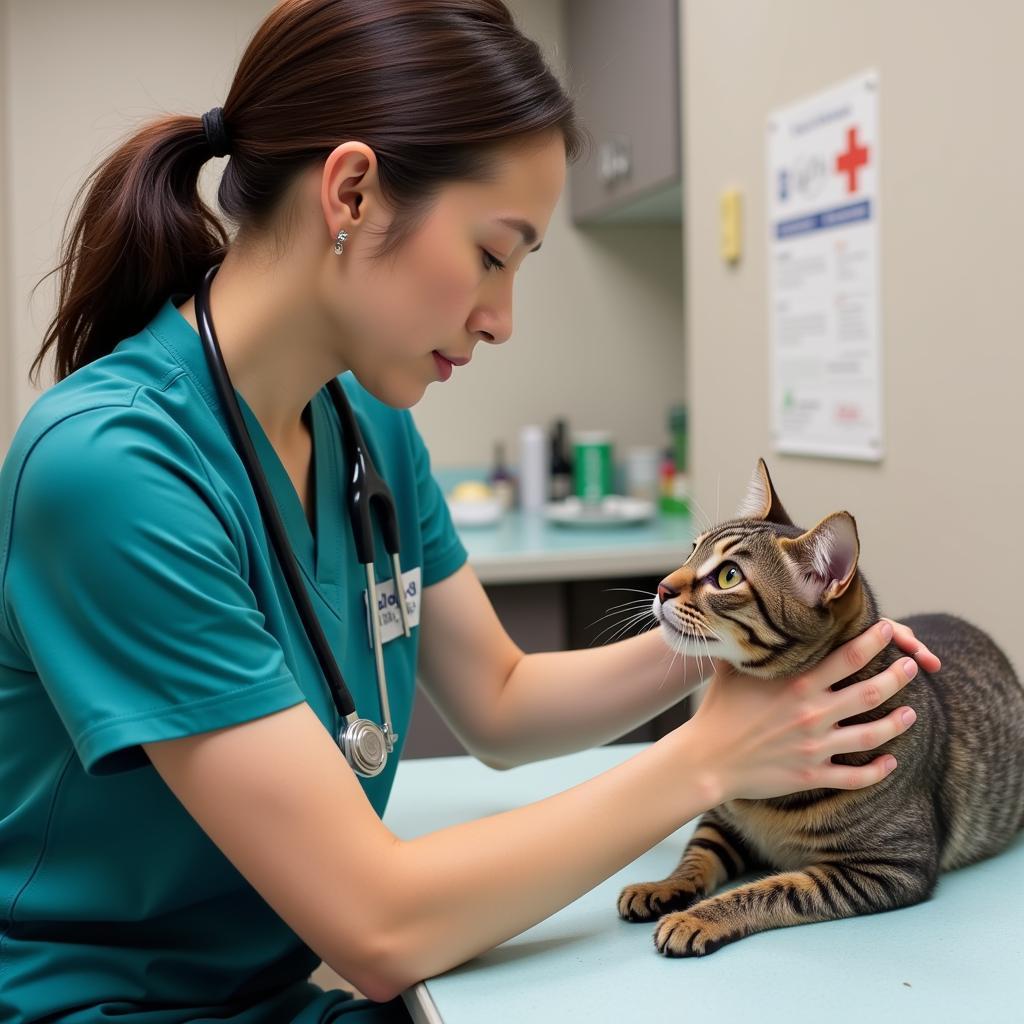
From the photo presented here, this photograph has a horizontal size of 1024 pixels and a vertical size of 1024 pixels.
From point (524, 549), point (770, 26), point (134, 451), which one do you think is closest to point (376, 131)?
point (134, 451)

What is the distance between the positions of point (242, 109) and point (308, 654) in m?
0.49

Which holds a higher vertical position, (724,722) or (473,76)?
(473,76)

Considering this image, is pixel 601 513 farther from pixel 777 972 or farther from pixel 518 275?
pixel 777 972

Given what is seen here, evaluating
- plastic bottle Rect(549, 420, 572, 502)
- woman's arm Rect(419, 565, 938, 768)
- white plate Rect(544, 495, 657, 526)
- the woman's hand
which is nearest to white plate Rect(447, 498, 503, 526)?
white plate Rect(544, 495, 657, 526)

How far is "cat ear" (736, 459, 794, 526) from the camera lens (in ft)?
3.23

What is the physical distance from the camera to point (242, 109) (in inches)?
38.8

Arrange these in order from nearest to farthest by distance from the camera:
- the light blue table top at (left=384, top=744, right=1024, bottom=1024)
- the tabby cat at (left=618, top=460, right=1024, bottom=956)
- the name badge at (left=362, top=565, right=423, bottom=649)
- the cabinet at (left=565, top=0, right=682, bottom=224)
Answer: the light blue table top at (left=384, top=744, right=1024, bottom=1024), the tabby cat at (left=618, top=460, right=1024, bottom=956), the name badge at (left=362, top=565, right=423, bottom=649), the cabinet at (left=565, top=0, right=682, bottom=224)

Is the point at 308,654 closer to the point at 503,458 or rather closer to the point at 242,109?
the point at 242,109

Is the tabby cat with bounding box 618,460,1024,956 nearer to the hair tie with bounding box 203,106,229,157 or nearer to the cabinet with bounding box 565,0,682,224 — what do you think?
the hair tie with bounding box 203,106,229,157

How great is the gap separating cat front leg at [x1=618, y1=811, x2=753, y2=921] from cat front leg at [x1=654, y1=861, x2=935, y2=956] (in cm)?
3

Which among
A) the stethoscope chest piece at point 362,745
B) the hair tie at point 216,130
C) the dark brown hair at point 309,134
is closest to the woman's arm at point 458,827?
the stethoscope chest piece at point 362,745

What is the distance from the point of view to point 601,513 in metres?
2.92

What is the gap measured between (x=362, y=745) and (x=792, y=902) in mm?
359

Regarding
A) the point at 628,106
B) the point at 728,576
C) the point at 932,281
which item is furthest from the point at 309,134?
the point at 628,106
